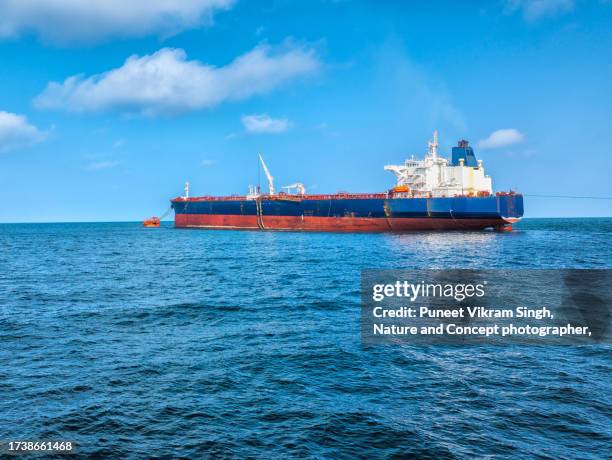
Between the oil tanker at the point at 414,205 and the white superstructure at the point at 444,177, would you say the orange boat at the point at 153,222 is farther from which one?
the white superstructure at the point at 444,177

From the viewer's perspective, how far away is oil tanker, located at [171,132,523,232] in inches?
2635

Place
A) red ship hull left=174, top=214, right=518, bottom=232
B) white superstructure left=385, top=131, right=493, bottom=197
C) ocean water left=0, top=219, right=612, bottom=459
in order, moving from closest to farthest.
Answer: ocean water left=0, top=219, right=612, bottom=459 → red ship hull left=174, top=214, right=518, bottom=232 → white superstructure left=385, top=131, right=493, bottom=197

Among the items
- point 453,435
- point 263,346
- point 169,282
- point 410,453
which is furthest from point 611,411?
point 169,282

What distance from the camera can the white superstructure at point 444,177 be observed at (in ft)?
239

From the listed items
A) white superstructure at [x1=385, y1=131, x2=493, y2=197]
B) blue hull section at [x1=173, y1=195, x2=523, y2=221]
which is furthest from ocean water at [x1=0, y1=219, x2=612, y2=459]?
white superstructure at [x1=385, y1=131, x2=493, y2=197]

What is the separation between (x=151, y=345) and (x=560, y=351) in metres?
16.2

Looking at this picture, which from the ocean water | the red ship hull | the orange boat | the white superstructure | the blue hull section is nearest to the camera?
the ocean water

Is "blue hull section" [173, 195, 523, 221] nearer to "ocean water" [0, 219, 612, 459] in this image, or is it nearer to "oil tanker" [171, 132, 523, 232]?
"oil tanker" [171, 132, 523, 232]

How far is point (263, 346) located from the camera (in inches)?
692

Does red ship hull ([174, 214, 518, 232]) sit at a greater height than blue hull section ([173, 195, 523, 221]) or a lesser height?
lesser

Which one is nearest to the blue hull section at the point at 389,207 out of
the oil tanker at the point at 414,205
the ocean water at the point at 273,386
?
the oil tanker at the point at 414,205

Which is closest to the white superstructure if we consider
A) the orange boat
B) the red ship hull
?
the red ship hull

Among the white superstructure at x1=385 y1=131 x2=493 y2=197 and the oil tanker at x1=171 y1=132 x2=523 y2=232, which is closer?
the oil tanker at x1=171 y1=132 x2=523 y2=232

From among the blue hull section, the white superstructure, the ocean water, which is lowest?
the ocean water
